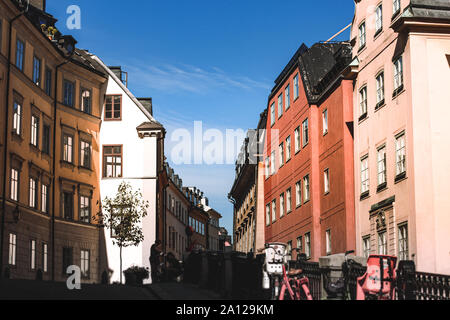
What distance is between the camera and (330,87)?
41375mm

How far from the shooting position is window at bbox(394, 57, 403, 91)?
32.4m

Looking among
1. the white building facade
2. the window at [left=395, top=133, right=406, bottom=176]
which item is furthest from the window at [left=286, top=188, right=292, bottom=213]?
the window at [left=395, top=133, right=406, bottom=176]

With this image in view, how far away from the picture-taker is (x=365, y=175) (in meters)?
36.7

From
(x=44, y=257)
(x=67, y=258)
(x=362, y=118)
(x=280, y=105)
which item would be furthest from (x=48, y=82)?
(x=362, y=118)

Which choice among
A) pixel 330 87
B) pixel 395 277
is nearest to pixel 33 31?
pixel 330 87

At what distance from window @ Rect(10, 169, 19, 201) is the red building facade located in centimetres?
1462

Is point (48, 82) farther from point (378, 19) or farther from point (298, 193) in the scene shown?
point (378, 19)

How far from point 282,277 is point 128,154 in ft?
121

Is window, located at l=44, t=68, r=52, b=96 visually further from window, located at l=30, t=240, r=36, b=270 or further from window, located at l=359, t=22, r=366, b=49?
window, located at l=359, t=22, r=366, b=49

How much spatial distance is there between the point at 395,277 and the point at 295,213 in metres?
30.4

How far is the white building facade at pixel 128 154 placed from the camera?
54906 mm

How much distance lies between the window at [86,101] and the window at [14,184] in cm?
1261

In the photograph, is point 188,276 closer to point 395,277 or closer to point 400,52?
point 400,52

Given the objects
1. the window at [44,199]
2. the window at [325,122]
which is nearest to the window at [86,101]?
the window at [44,199]
